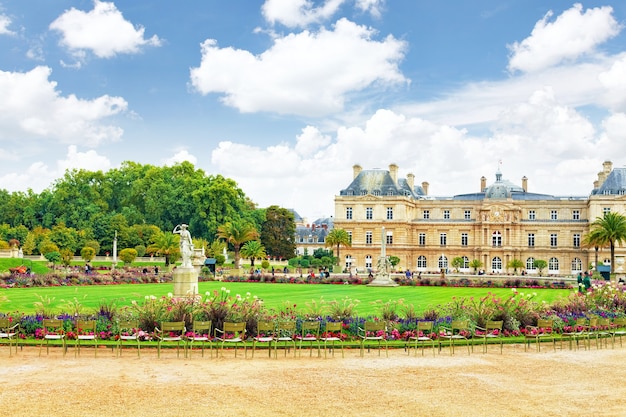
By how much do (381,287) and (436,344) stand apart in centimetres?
2662

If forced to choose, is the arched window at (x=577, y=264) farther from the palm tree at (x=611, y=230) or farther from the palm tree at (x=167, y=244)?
the palm tree at (x=167, y=244)

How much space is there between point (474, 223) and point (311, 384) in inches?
2654

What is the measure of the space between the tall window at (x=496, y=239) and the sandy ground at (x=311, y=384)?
61.0 meters

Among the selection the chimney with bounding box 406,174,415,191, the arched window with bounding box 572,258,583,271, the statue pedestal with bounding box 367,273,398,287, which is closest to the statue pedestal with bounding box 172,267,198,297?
the statue pedestal with bounding box 367,273,398,287

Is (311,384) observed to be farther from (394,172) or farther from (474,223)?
(394,172)

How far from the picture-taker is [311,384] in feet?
43.1

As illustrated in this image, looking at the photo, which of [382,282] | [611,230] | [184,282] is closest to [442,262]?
[611,230]

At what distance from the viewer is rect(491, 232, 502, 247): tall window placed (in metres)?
76.9

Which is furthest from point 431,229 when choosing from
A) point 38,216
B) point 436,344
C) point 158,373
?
point 158,373

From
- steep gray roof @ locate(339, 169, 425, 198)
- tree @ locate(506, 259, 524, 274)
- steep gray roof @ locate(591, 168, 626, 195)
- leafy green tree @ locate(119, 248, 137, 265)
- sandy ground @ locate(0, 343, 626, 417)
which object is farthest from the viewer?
steep gray roof @ locate(339, 169, 425, 198)

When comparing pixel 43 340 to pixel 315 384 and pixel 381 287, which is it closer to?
pixel 315 384

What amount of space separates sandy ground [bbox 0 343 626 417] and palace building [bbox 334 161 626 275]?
59048mm

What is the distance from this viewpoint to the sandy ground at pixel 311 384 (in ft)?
36.8

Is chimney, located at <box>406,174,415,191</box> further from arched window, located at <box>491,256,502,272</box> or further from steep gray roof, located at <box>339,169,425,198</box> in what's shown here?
arched window, located at <box>491,256,502,272</box>
